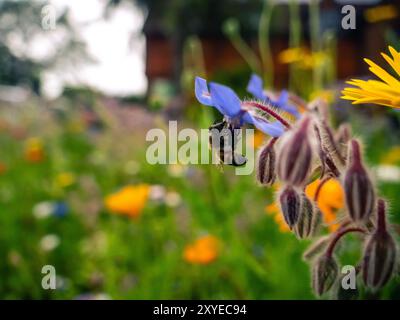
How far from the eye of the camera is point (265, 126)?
1.87ft

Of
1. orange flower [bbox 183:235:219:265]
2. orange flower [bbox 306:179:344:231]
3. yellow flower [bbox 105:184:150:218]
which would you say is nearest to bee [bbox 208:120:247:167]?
orange flower [bbox 306:179:344:231]

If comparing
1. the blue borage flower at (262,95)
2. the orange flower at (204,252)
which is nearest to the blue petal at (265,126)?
the blue borage flower at (262,95)

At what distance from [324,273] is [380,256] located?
84mm

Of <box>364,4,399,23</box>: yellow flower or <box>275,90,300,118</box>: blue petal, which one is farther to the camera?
<box>364,4,399,23</box>: yellow flower

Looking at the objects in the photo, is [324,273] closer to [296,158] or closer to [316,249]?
[316,249]

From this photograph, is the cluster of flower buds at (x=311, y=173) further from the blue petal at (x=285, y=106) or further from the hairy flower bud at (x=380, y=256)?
the blue petal at (x=285, y=106)

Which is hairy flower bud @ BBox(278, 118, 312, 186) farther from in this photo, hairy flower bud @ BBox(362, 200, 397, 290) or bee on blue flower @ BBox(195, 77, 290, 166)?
hairy flower bud @ BBox(362, 200, 397, 290)

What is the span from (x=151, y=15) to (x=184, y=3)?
332 cm

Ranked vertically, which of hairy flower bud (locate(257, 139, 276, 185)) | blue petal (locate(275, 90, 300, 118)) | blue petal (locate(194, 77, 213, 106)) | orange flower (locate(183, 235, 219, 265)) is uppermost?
blue petal (locate(275, 90, 300, 118))

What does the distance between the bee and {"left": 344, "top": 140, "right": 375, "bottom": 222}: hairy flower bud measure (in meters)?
0.11

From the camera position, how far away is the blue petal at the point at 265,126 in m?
→ 0.57

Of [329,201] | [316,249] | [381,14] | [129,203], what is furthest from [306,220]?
[381,14]

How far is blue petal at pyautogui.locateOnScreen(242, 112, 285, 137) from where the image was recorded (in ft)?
1.86
